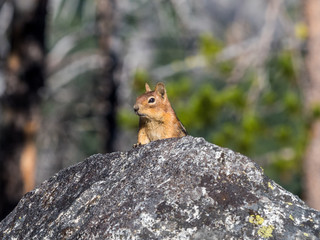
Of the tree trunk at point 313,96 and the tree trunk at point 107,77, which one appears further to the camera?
the tree trunk at point 107,77

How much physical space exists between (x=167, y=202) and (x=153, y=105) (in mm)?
1947

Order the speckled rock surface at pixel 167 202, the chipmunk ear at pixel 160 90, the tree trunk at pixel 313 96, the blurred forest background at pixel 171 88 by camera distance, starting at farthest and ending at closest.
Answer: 1. the tree trunk at pixel 313 96
2. the blurred forest background at pixel 171 88
3. the chipmunk ear at pixel 160 90
4. the speckled rock surface at pixel 167 202

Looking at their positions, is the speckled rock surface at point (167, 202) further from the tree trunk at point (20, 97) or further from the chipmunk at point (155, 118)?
the tree trunk at point (20, 97)

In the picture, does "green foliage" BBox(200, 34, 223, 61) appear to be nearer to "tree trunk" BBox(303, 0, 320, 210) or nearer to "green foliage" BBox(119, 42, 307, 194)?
"green foliage" BBox(119, 42, 307, 194)

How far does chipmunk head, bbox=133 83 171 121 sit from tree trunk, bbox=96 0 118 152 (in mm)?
9386

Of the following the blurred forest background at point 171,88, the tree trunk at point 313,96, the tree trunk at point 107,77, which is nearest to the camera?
the blurred forest background at point 171,88

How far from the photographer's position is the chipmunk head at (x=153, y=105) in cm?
446

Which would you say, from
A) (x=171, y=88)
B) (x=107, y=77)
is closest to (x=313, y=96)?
(x=171, y=88)

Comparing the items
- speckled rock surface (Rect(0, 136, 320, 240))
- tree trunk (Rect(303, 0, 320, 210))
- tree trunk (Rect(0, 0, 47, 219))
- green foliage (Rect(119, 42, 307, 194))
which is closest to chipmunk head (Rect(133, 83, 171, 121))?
speckled rock surface (Rect(0, 136, 320, 240))

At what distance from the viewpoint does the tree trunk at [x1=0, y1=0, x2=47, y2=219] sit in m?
8.55

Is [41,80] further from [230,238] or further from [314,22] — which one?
[230,238]

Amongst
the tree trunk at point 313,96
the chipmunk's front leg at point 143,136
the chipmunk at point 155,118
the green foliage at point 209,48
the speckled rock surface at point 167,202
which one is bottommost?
the speckled rock surface at point 167,202

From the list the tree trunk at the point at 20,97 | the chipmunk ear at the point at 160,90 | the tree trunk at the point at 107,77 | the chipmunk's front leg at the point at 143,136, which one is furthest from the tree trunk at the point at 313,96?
the chipmunk's front leg at the point at 143,136

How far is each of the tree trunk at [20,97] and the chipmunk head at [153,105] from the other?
14.2 ft
